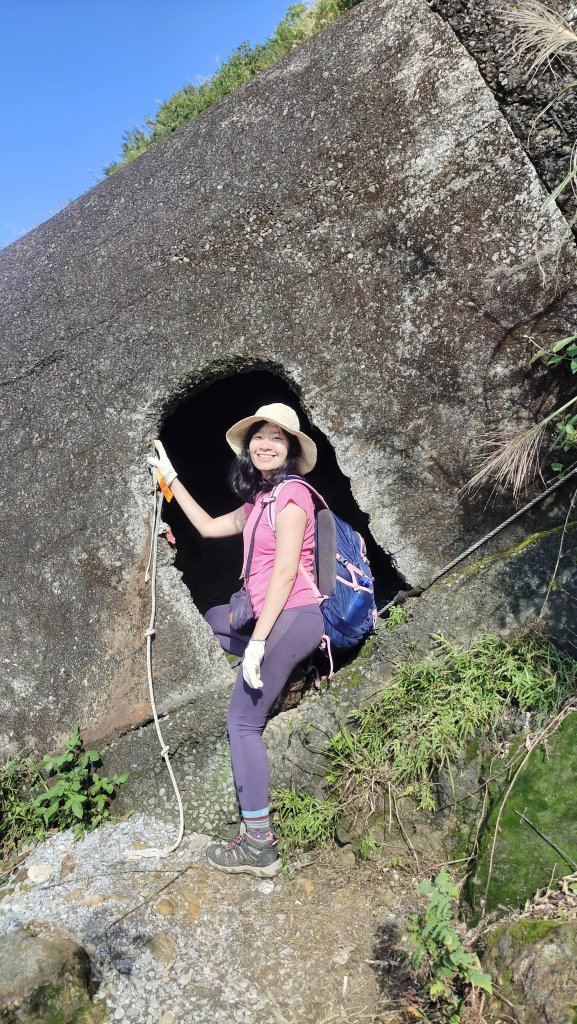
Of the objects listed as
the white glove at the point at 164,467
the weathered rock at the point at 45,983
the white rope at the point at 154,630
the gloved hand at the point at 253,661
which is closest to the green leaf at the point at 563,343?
the gloved hand at the point at 253,661

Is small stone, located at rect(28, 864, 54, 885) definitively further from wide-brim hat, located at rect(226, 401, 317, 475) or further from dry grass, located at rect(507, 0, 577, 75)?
dry grass, located at rect(507, 0, 577, 75)

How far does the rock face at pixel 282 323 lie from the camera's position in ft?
11.9

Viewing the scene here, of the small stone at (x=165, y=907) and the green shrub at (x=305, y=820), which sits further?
the green shrub at (x=305, y=820)

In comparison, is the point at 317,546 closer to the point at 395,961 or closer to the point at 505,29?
the point at 395,961

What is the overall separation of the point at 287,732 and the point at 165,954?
44.4 inches

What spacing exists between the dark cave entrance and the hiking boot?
284 centimetres

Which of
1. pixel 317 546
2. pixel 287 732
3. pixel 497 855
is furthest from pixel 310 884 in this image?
pixel 317 546

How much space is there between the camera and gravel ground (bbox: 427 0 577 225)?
3518 millimetres

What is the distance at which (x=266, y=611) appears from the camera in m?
3.44

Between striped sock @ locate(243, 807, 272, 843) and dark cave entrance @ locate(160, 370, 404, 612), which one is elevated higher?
dark cave entrance @ locate(160, 370, 404, 612)

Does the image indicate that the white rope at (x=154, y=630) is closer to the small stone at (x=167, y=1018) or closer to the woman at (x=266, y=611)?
the woman at (x=266, y=611)

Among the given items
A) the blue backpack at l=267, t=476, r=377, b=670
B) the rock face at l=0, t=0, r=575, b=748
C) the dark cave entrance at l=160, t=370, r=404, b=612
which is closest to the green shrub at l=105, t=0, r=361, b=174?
the rock face at l=0, t=0, r=575, b=748

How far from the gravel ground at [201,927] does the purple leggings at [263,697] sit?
0.44 m

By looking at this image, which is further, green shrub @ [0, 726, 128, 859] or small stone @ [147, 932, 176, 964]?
green shrub @ [0, 726, 128, 859]
